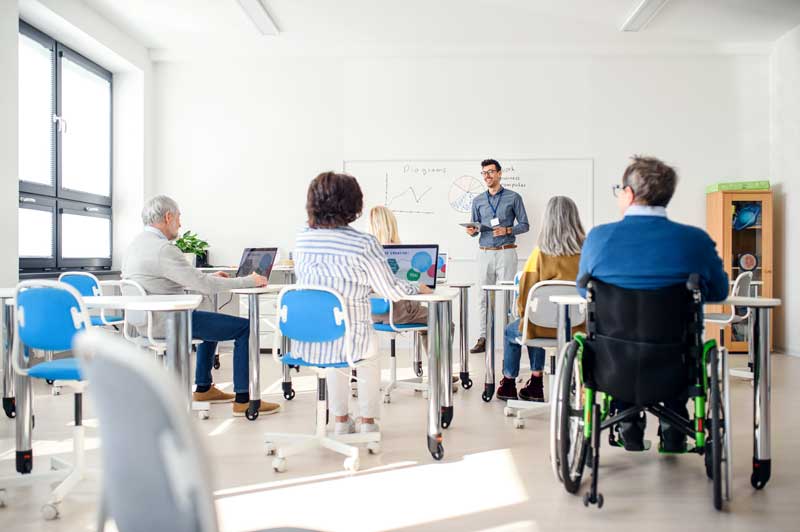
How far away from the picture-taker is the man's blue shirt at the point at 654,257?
86.5 inches

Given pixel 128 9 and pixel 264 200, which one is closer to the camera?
pixel 128 9

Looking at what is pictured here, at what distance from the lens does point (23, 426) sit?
8.49 feet

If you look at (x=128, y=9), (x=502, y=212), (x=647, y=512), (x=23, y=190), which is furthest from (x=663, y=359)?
(x=128, y=9)

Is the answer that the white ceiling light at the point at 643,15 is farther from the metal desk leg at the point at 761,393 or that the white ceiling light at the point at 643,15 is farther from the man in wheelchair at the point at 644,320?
the metal desk leg at the point at 761,393

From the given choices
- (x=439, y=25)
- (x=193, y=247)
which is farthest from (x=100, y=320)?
(x=439, y=25)

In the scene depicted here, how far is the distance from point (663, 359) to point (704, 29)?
5139 mm

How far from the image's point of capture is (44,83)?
18.2ft

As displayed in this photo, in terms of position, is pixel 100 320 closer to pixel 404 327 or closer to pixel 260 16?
pixel 404 327

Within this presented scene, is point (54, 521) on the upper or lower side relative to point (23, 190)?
lower

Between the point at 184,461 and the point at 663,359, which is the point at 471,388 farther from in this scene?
the point at 184,461

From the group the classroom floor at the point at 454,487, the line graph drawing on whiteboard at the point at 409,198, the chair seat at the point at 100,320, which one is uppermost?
the line graph drawing on whiteboard at the point at 409,198

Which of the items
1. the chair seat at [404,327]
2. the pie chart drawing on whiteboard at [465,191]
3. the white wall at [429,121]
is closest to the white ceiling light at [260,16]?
the white wall at [429,121]

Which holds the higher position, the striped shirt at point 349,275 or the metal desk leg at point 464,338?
the striped shirt at point 349,275

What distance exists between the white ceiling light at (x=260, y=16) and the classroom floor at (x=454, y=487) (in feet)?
11.6
